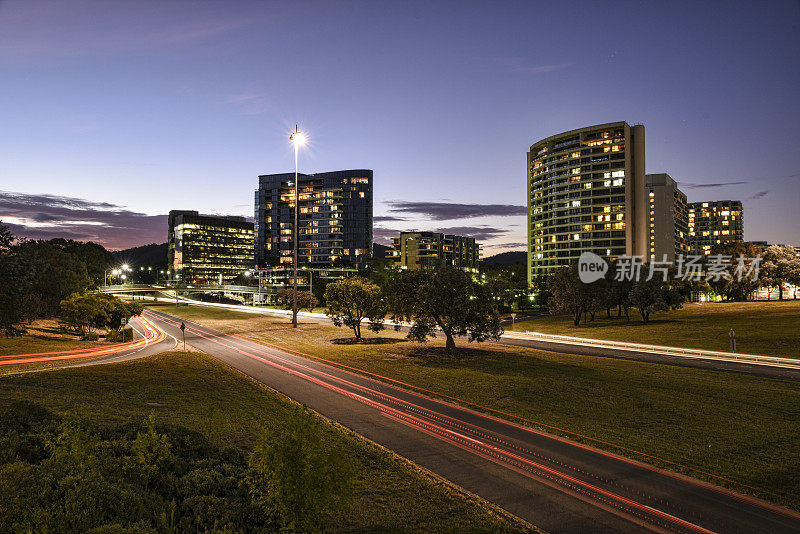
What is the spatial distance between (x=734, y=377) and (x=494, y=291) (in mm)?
17413

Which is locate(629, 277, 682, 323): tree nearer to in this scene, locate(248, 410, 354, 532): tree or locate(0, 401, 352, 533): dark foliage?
locate(0, 401, 352, 533): dark foliage

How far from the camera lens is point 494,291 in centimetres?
3694

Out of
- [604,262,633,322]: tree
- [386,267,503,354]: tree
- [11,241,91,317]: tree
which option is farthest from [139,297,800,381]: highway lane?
[11,241,91,317]: tree

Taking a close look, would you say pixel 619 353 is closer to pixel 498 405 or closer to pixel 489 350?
pixel 489 350

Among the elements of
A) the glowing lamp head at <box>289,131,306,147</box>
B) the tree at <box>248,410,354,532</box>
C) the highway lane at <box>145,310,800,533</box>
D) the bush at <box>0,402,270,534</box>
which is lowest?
the highway lane at <box>145,310,800,533</box>

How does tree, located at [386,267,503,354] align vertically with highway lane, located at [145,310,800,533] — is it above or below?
above

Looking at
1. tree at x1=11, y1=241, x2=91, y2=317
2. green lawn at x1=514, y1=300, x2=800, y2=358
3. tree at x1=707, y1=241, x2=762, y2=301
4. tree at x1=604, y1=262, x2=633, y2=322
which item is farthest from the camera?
tree at x1=707, y1=241, x2=762, y2=301

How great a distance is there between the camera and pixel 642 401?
20.7 meters

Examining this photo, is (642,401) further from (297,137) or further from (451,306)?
(297,137)

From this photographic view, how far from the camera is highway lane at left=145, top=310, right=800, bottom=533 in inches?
404

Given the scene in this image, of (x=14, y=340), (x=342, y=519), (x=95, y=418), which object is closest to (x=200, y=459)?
(x=342, y=519)

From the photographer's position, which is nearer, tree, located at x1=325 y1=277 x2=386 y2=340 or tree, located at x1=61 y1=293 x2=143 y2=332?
tree, located at x1=325 y1=277 x2=386 y2=340

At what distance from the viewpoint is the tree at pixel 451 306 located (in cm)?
3547

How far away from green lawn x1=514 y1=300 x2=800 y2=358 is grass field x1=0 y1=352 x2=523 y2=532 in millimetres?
38556
